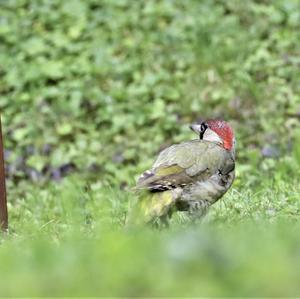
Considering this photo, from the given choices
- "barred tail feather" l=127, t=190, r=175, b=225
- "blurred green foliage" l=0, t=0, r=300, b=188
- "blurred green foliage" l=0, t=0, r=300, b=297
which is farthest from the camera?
"blurred green foliage" l=0, t=0, r=300, b=188

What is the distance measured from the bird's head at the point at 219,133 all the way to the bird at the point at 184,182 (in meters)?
0.01

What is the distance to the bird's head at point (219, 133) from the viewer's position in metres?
6.79

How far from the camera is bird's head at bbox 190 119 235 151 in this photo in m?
6.79

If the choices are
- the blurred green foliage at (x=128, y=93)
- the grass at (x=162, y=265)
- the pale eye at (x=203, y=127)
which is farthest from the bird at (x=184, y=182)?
the grass at (x=162, y=265)

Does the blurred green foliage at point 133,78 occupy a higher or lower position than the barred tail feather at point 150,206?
lower

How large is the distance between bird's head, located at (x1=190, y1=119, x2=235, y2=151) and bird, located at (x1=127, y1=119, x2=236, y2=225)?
0.01 metres

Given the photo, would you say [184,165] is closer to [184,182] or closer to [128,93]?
[184,182]

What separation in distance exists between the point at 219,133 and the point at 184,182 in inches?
21.7

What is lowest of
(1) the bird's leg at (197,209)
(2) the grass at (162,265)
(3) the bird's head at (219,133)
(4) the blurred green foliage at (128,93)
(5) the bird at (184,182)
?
(4) the blurred green foliage at (128,93)

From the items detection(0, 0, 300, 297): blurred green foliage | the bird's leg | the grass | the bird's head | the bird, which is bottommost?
detection(0, 0, 300, 297): blurred green foliage

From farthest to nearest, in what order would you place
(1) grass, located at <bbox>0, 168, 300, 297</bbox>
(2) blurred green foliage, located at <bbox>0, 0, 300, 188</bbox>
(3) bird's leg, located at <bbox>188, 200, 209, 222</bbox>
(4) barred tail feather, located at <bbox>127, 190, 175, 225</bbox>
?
(2) blurred green foliage, located at <bbox>0, 0, 300, 188</bbox> < (3) bird's leg, located at <bbox>188, 200, 209, 222</bbox> < (4) barred tail feather, located at <bbox>127, 190, 175, 225</bbox> < (1) grass, located at <bbox>0, 168, 300, 297</bbox>

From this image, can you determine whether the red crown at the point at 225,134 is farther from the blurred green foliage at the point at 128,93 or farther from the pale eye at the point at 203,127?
the blurred green foliage at the point at 128,93

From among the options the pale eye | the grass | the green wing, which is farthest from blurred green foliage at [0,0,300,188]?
the grass

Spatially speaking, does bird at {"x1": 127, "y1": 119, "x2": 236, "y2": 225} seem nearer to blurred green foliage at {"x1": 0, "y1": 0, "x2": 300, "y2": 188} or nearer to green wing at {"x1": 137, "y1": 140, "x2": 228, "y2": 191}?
green wing at {"x1": 137, "y1": 140, "x2": 228, "y2": 191}
